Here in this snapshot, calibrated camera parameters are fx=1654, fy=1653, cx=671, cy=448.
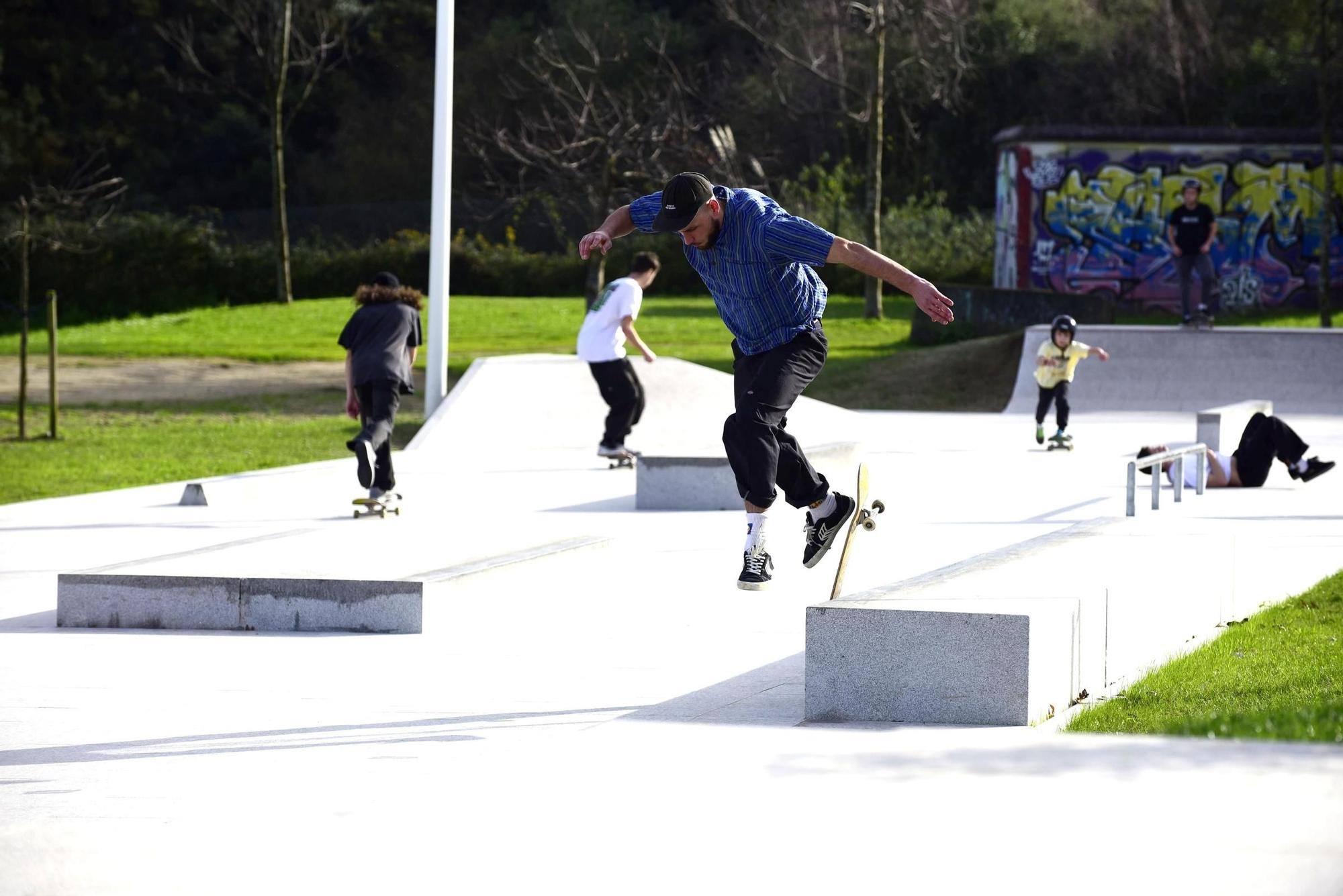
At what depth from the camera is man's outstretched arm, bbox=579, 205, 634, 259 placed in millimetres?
6703

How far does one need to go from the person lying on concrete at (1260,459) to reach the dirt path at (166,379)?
15.2m

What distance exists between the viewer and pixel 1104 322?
26234mm

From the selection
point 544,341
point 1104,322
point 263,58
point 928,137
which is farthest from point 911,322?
point 263,58

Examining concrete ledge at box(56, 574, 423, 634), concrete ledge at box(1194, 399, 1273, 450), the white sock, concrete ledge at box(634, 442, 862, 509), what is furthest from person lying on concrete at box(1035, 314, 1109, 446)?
concrete ledge at box(56, 574, 423, 634)

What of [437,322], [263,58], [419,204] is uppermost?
[263,58]

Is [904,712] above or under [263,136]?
under

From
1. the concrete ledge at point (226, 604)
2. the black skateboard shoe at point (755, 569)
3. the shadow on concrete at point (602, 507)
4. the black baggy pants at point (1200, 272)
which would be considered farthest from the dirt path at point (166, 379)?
the black skateboard shoe at point (755, 569)

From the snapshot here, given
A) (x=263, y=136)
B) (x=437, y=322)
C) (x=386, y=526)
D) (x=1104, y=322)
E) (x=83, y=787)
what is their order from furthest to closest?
(x=263, y=136) < (x=1104, y=322) < (x=437, y=322) < (x=386, y=526) < (x=83, y=787)

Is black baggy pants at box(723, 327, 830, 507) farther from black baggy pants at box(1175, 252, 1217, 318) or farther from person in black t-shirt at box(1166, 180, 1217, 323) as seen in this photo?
black baggy pants at box(1175, 252, 1217, 318)

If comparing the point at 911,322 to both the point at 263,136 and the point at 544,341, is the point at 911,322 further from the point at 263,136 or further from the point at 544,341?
the point at 263,136

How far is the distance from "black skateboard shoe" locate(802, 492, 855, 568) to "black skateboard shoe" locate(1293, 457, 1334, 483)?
21.5 ft

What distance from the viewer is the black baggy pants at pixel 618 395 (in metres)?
14.1

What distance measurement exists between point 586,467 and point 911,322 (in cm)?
1543

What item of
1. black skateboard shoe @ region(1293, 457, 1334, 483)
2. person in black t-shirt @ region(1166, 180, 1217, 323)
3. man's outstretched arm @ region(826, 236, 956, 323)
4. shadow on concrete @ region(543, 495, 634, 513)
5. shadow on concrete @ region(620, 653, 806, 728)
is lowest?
shadow on concrete @ region(620, 653, 806, 728)
